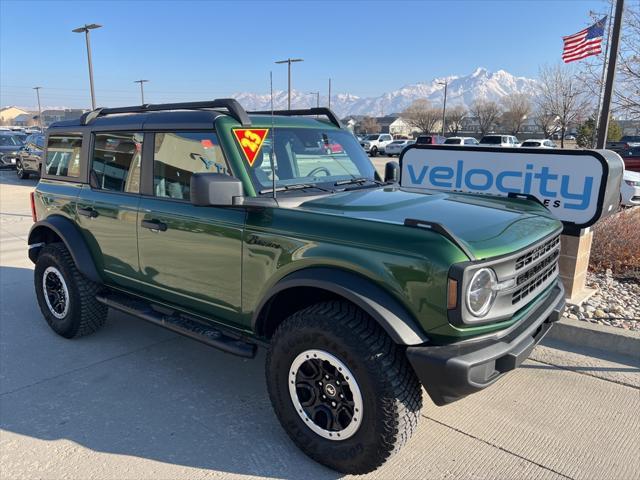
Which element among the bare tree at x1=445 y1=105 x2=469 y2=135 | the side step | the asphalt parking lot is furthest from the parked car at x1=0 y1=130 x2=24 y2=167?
the bare tree at x1=445 y1=105 x2=469 y2=135

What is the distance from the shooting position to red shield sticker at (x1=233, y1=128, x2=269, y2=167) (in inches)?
130

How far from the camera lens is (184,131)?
355 centimetres

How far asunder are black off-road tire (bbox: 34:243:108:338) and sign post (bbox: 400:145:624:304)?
129 inches

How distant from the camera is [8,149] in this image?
22406mm

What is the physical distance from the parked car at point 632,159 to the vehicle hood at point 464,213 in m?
17.0

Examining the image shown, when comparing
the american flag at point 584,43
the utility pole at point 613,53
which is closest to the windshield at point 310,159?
the utility pole at point 613,53

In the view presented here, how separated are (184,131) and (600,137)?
25.6 ft

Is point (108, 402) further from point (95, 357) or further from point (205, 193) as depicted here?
point (205, 193)

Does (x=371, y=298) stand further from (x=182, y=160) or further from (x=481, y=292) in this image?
(x=182, y=160)

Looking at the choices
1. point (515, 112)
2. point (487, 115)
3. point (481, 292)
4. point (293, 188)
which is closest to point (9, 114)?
point (487, 115)

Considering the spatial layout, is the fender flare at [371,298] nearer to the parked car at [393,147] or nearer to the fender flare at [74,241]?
the fender flare at [74,241]

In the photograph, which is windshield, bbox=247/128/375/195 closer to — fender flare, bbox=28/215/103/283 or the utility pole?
fender flare, bbox=28/215/103/283

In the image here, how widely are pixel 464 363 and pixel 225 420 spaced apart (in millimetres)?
1756

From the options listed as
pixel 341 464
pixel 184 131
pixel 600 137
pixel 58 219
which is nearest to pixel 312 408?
pixel 341 464
